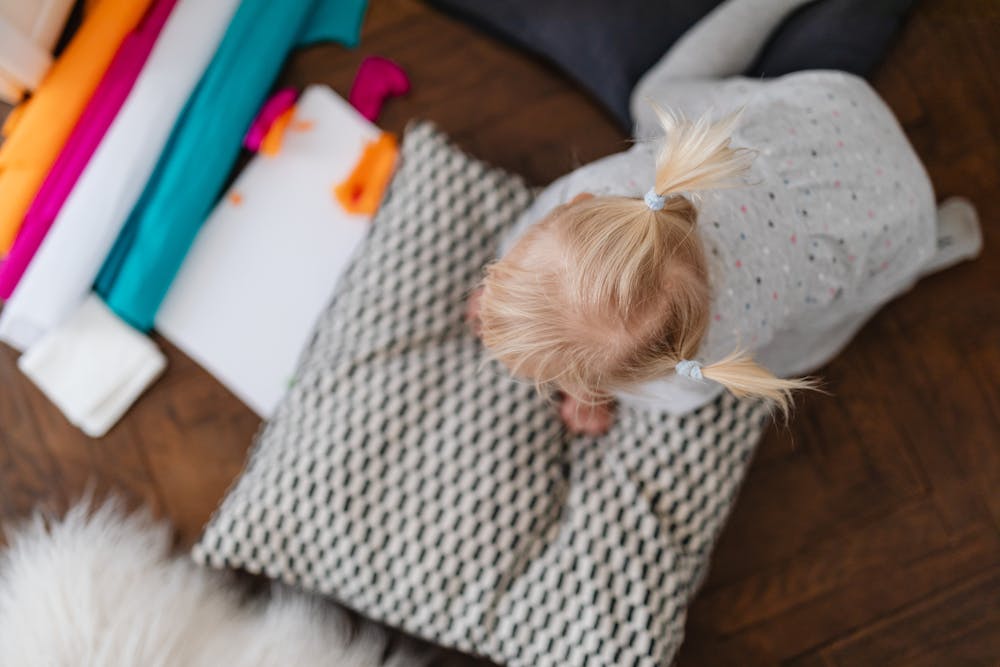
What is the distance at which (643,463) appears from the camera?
32.0 inches

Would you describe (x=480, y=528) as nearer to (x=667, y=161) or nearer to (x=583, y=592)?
(x=583, y=592)

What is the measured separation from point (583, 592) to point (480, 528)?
0.12 m

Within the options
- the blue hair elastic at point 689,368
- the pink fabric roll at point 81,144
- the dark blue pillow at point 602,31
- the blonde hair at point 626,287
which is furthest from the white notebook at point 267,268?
the blue hair elastic at point 689,368

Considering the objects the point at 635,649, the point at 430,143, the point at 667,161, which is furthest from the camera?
the point at 430,143

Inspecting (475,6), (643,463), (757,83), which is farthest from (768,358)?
(475,6)

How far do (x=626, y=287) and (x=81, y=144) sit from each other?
706 mm

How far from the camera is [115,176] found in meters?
0.87

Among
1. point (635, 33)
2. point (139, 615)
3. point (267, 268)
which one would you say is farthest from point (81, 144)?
point (635, 33)

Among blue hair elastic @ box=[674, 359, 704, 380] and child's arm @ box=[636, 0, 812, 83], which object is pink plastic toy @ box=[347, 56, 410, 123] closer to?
child's arm @ box=[636, 0, 812, 83]

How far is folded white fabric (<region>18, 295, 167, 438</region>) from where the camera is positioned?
907 mm

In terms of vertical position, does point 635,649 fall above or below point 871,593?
below

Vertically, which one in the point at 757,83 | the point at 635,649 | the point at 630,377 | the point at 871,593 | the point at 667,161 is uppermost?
the point at 757,83

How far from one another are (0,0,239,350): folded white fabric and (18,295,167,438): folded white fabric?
1.0 inches

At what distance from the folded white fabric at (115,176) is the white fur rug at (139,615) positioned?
0.25 m
